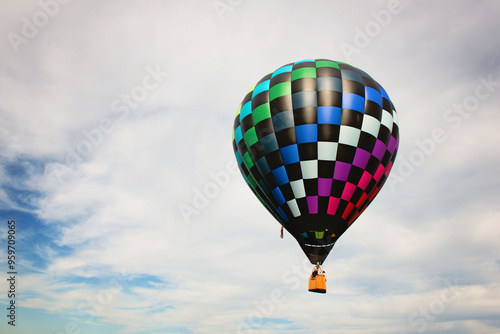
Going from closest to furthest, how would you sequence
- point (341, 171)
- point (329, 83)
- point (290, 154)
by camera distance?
point (341, 171) < point (290, 154) < point (329, 83)

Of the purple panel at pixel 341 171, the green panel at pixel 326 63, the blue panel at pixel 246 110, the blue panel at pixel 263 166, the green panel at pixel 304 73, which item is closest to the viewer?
the purple panel at pixel 341 171

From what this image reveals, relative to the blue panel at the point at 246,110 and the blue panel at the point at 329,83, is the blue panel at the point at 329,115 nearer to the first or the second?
the blue panel at the point at 329,83

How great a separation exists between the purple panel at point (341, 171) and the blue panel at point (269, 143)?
7.46 feet

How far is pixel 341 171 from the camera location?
525 inches

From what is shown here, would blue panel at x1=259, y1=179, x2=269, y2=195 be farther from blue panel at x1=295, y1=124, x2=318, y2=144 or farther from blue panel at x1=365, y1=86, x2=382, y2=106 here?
blue panel at x1=365, y1=86, x2=382, y2=106

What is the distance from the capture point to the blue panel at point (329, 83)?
45.6 feet

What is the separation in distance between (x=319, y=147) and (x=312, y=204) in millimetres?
2041

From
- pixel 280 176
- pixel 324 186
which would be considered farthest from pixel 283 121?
pixel 324 186

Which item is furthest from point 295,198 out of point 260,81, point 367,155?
point 260,81

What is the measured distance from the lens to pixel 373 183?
1409cm

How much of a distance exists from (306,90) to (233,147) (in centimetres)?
429

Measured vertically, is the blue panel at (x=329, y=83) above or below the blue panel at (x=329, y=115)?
above

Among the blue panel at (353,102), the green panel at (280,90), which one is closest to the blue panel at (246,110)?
the green panel at (280,90)

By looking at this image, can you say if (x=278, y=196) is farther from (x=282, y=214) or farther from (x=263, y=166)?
(x=263, y=166)
